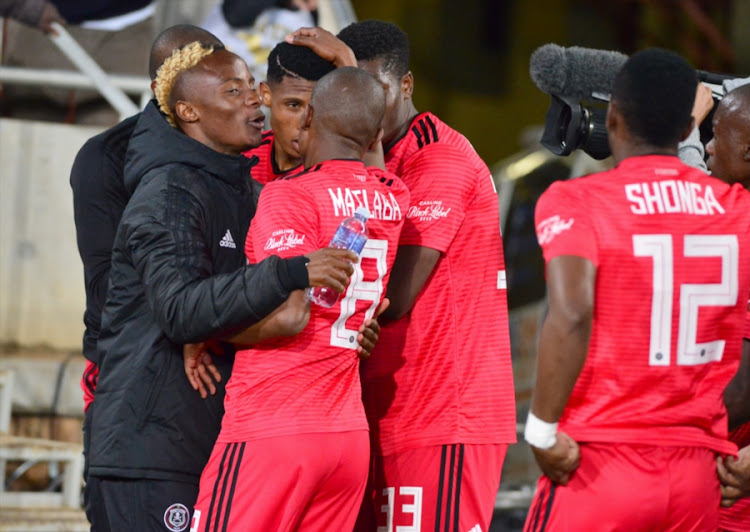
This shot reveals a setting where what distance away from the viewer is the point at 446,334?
3842 mm

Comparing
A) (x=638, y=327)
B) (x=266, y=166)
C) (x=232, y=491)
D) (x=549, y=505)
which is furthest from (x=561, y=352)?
(x=266, y=166)

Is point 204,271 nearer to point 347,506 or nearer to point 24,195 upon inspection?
point 347,506

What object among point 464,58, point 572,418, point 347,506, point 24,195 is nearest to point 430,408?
point 347,506

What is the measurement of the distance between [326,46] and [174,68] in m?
0.53

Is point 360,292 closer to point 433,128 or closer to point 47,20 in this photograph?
point 433,128

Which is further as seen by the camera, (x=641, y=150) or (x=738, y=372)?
(x=738, y=372)

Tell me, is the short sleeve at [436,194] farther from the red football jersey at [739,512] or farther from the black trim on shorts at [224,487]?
the red football jersey at [739,512]

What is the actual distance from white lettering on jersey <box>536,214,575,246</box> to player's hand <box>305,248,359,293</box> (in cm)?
58

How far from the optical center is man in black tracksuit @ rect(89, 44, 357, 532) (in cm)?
320

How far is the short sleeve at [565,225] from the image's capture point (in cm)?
282

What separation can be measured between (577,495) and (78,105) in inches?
211

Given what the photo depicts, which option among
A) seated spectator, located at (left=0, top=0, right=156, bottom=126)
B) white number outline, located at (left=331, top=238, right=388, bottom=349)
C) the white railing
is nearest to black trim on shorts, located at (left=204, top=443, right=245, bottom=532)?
white number outline, located at (left=331, top=238, right=388, bottom=349)

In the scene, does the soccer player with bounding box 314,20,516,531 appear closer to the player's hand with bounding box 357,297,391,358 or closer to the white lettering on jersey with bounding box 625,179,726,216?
the player's hand with bounding box 357,297,391,358

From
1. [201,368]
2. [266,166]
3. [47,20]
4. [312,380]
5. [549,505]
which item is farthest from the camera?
[47,20]
